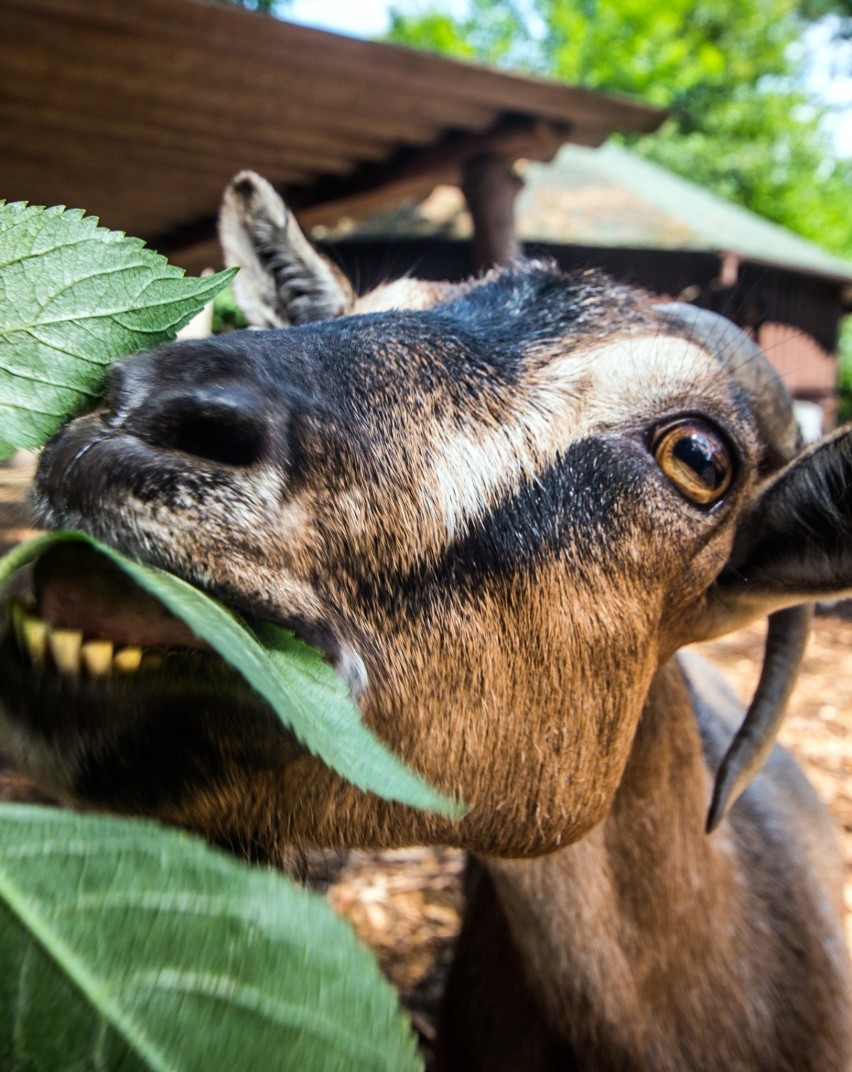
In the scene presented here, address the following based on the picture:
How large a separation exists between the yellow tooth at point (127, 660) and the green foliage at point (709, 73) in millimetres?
41522

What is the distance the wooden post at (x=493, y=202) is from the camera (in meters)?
6.10

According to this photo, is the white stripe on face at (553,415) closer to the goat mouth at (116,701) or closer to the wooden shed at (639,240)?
the goat mouth at (116,701)

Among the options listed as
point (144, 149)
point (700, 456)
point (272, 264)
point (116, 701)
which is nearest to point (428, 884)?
point (272, 264)

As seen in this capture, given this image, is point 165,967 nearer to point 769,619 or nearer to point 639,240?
point 769,619

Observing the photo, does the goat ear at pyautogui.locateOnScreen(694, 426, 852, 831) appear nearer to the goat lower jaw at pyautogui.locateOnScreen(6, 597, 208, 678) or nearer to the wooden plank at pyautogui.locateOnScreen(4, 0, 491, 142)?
the goat lower jaw at pyautogui.locateOnScreen(6, 597, 208, 678)

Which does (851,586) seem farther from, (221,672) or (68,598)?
(68,598)

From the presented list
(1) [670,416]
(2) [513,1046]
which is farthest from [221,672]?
(2) [513,1046]

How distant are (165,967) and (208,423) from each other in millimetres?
683

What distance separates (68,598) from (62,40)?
4773 mm

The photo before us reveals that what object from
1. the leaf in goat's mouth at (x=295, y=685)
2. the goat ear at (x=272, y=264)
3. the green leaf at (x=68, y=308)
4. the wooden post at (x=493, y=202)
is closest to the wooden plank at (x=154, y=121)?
the wooden post at (x=493, y=202)

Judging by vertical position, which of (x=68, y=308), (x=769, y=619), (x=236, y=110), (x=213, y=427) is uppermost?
(x=68, y=308)

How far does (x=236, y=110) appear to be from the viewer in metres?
5.79

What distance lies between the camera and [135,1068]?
25.4 inches

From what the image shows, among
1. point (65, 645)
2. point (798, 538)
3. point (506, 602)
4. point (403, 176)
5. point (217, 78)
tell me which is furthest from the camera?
point (403, 176)
